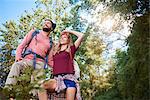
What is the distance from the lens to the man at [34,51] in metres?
5.04

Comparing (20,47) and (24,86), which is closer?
(24,86)

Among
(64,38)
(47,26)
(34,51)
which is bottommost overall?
(34,51)

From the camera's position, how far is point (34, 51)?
511cm

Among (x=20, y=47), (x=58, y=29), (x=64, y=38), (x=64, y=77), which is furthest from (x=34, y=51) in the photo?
(x=58, y=29)

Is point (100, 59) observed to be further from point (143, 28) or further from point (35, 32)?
point (35, 32)

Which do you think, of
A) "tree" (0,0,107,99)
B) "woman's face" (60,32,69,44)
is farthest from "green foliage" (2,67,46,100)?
"tree" (0,0,107,99)

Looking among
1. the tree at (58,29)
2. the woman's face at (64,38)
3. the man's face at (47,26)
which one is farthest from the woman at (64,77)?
the tree at (58,29)

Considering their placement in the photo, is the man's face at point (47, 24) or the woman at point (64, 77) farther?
the man's face at point (47, 24)

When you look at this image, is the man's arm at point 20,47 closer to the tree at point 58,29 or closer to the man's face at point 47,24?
the man's face at point 47,24

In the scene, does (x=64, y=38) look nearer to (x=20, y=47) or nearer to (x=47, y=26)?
(x=47, y=26)

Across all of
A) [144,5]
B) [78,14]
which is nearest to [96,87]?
[78,14]

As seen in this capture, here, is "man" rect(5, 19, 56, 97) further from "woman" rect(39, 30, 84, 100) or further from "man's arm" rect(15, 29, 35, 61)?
"woman" rect(39, 30, 84, 100)

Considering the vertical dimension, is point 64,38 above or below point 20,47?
above

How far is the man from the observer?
16.5ft
